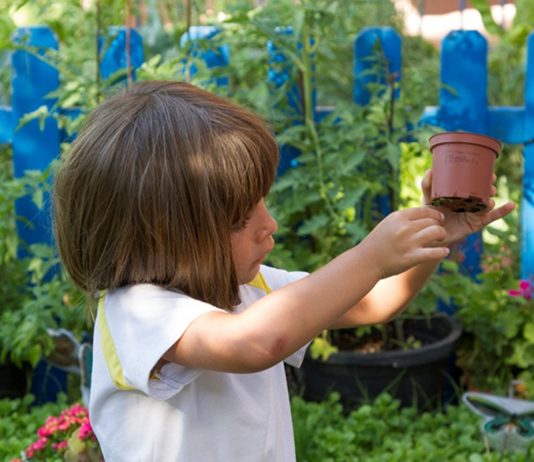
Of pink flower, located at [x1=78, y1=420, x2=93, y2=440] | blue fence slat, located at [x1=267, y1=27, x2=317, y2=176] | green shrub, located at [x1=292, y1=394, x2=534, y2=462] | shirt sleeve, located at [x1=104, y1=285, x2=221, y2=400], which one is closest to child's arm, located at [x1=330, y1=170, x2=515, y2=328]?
shirt sleeve, located at [x1=104, y1=285, x2=221, y2=400]

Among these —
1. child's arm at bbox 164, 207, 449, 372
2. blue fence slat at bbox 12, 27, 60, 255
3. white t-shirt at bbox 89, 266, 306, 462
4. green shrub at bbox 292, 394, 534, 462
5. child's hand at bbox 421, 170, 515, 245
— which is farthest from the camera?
blue fence slat at bbox 12, 27, 60, 255

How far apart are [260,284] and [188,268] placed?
1.17 ft

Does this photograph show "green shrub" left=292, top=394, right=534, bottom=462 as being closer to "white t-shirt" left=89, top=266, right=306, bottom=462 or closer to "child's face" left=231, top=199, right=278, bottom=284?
"white t-shirt" left=89, top=266, right=306, bottom=462

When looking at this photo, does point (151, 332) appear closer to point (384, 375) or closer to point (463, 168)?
point (463, 168)

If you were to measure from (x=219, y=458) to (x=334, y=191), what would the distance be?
1.74 m

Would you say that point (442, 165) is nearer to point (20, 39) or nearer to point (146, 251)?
point (146, 251)

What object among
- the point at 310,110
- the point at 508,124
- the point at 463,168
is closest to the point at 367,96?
the point at 310,110

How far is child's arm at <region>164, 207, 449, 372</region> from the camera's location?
1.35 meters

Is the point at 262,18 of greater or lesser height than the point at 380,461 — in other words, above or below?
above

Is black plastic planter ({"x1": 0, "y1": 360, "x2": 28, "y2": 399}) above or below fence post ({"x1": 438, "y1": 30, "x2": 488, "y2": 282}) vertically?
below

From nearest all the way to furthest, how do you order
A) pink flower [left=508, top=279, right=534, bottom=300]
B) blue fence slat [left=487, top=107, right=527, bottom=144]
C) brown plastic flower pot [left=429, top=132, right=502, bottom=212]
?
brown plastic flower pot [left=429, top=132, right=502, bottom=212]
pink flower [left=508, top=279, right=534, bottom=300]
blue fence slat [left=487, top=107, right=527, bottom=144]

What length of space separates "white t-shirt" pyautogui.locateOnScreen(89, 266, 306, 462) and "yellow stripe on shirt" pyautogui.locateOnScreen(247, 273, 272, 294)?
0.64ft

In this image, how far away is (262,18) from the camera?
3.25m

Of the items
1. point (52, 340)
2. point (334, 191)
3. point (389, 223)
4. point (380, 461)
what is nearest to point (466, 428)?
point (380, 461)
